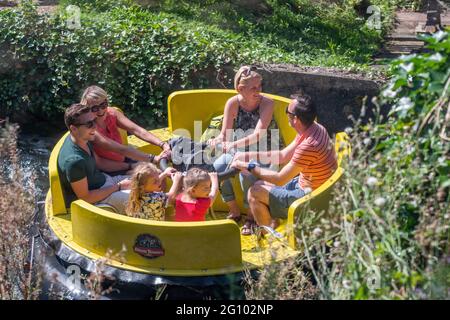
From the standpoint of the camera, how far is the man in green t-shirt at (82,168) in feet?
18.1

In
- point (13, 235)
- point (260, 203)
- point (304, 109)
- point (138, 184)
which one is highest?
point (304, 109)

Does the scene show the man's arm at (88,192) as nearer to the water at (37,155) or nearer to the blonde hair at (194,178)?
the blonde hair at (194,178)

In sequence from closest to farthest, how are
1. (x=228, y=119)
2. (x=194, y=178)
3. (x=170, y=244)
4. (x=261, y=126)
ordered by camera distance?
(x=170, y=244) → (x=194, y=178) → (x=261, y=126) → (x=228, y=119)

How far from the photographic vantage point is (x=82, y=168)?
5.51 meters

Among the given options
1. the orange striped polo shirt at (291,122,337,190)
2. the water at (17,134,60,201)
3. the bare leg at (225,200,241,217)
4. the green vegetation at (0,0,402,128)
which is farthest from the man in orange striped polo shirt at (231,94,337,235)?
the green vegetation at (0,0,402,128)

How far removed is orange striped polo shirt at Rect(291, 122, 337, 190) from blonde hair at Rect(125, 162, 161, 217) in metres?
0.95

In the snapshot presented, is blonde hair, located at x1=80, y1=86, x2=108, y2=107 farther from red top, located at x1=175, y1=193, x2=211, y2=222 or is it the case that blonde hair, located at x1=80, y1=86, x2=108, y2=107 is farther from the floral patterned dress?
red top, located at x1=175, y1=193, x2=211, y2=222

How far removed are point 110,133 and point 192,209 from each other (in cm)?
119

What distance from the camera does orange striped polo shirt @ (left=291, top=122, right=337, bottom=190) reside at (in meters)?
5.50

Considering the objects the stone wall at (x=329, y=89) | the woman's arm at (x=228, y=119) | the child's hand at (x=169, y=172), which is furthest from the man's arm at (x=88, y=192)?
the stone wall at (x=329, y=89)

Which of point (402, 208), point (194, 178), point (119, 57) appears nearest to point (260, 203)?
point (194, 178)

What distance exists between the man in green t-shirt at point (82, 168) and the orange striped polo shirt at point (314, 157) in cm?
122

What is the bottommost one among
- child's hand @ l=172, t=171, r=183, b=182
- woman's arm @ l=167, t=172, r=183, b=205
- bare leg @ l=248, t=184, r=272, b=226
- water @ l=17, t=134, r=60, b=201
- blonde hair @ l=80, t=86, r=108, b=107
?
water @ l=17, t=134, r=60, b=201

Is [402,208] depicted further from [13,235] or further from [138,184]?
[13,235]
